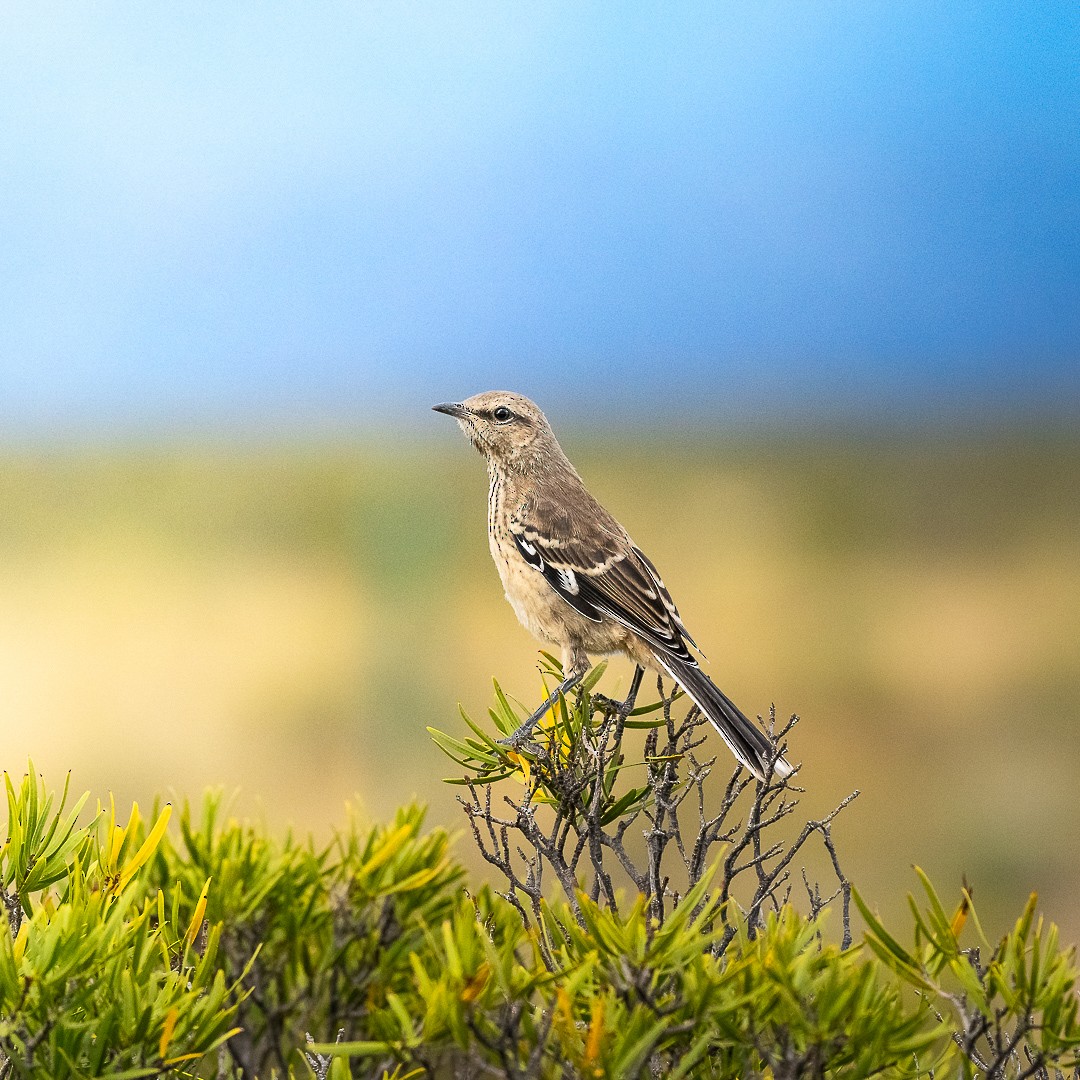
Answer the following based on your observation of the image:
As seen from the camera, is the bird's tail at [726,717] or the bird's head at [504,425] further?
the bird's head at [504,425]

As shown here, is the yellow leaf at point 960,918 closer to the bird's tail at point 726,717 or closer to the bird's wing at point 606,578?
the bird's tail at point 726,717

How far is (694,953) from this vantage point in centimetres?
90

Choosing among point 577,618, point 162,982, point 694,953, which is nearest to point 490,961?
point 694,953

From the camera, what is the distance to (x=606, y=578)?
6.95ft

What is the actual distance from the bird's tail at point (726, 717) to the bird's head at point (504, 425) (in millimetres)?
577

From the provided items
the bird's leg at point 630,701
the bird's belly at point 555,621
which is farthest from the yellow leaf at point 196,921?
the bird's belly at point 555,621

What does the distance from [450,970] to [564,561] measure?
1311 mm

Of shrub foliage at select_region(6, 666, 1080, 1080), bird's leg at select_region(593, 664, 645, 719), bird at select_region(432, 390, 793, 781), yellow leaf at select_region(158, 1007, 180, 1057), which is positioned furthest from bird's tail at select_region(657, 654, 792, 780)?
yellow leaf at select_region(158, 1007, 180, 1057)

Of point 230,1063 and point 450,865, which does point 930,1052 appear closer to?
point 450,865

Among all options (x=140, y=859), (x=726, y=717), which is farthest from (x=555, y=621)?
(x=140, y=859)

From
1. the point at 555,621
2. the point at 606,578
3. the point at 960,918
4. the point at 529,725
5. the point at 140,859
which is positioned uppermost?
the point at 606,578

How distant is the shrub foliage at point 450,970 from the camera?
2.84ft

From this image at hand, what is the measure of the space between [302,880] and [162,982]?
18cm

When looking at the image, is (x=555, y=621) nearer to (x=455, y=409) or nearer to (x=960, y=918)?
(x=455, y=409)
